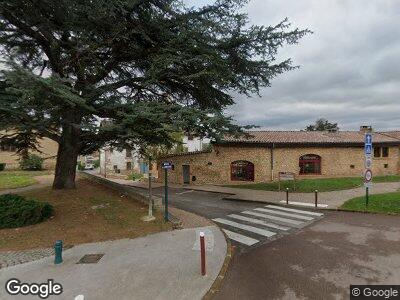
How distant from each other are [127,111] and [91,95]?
1.63 meters

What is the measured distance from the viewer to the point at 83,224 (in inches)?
457

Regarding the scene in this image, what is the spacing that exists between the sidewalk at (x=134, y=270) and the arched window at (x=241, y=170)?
18.8 meters

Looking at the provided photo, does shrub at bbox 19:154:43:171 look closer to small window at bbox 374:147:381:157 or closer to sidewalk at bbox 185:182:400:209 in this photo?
sidewalk at bbox 185:182:400:209

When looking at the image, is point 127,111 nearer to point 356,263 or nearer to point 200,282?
point 200,282

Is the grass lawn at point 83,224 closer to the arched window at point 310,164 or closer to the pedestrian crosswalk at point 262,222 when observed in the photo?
the pedestrian crosswalk at point 262,222

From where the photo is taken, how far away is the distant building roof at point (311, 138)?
28.4m

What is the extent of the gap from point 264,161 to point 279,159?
4.83ft

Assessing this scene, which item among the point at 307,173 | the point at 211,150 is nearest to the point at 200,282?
the point at 211,150

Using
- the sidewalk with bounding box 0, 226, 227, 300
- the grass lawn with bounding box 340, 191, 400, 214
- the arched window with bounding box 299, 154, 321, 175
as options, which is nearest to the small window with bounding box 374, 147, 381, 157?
the arched window with bounding box 299, 154, 321, 175

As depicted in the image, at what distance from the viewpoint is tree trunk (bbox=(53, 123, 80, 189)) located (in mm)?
15805

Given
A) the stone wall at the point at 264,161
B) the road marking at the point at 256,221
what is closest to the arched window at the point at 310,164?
the stone wall at the point at 264,161

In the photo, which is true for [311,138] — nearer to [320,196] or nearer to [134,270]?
[320,196]

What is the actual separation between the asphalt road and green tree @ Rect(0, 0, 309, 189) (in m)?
4.79

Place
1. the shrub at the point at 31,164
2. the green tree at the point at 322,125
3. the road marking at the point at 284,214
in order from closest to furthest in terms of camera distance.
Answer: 1. the road marking at the point at 284,214
2. the shrub at the point at 31,164
3. the green tree at the point at 322,125
